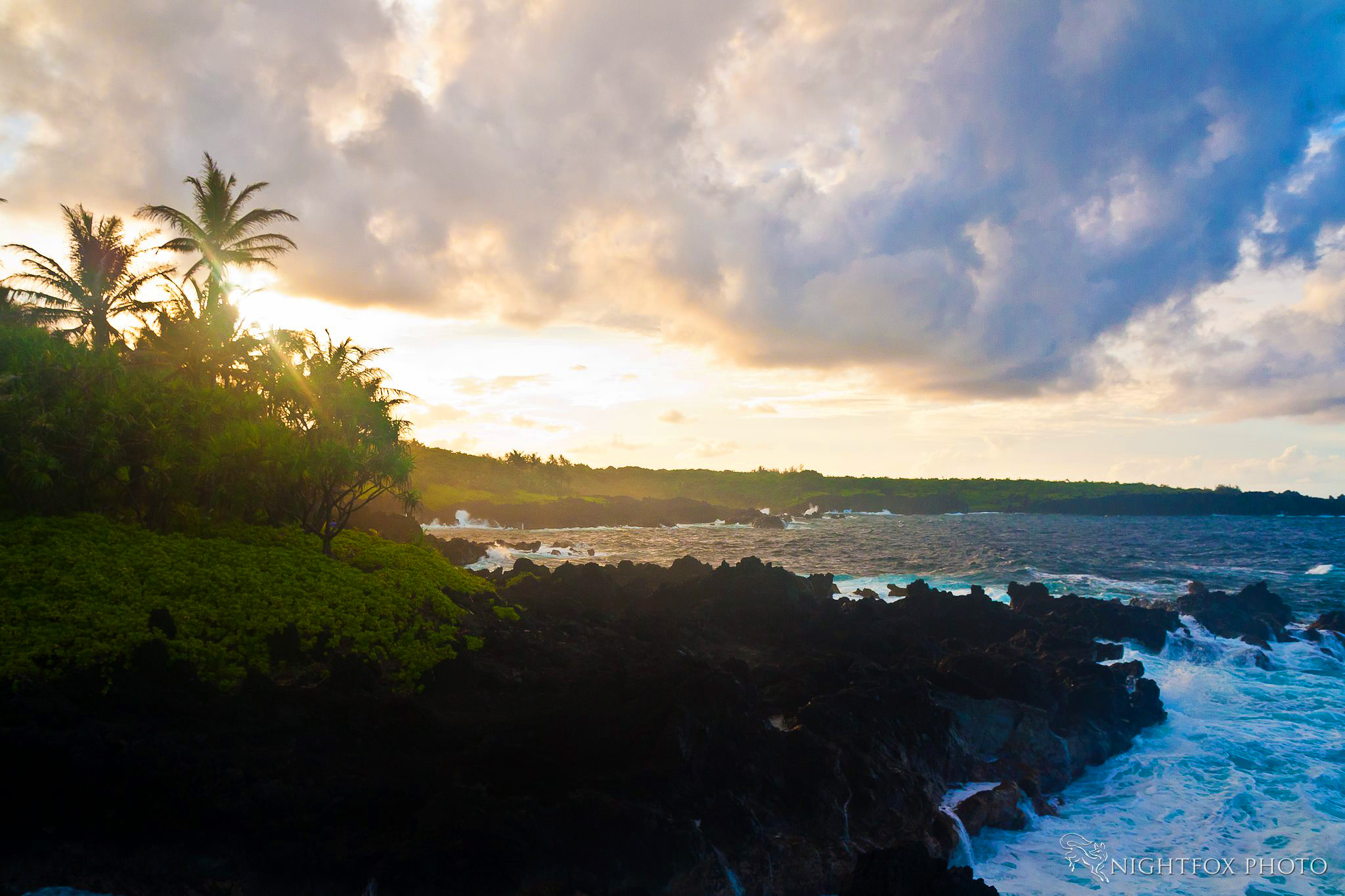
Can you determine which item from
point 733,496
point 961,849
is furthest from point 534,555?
point 733,496

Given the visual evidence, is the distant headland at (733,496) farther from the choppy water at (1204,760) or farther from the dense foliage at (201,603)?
the dense foliage at (201,603)

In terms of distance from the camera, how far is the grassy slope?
392ft

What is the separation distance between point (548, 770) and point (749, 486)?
14876 cm

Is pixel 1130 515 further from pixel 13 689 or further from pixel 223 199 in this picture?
pixel 13 689

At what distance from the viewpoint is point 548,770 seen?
440 inches

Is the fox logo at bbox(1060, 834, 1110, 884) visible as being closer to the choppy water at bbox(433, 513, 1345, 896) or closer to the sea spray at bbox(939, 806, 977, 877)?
the choppy water at bbox(433, 513, 1345, 896)

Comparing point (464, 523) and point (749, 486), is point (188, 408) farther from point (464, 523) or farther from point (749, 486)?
point (749, 486)

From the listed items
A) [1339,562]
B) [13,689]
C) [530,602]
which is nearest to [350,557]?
[530,602]

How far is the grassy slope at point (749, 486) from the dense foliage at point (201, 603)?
9720 cm

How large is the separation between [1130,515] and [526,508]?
10083 centimetres

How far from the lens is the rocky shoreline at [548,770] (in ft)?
29.4

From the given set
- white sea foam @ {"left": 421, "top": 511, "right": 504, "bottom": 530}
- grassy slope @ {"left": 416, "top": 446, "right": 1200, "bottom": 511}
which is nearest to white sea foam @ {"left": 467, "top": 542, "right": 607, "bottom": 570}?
white sea foam @ {"left": 421, "top": 511, "right": 504, "bottom": 530}

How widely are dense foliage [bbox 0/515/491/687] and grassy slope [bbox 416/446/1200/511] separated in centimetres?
9720

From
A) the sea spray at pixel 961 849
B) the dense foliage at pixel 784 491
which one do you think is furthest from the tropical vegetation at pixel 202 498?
the dense foliage at pixel 784 491
